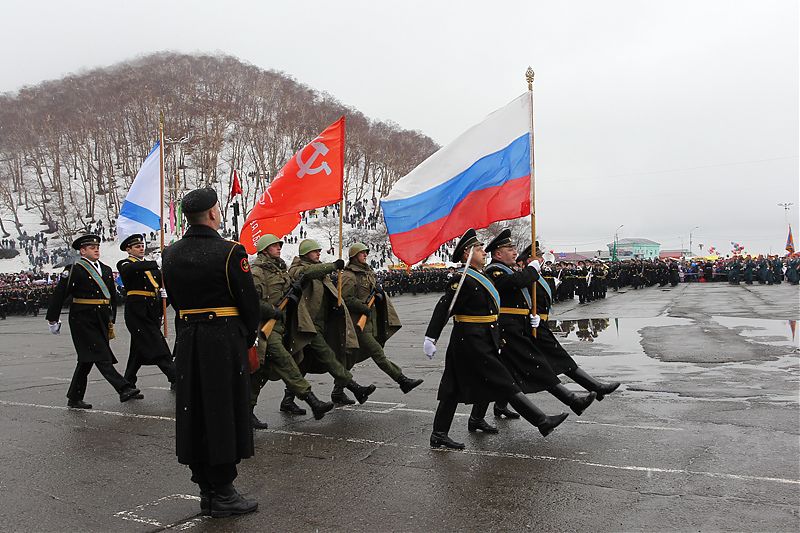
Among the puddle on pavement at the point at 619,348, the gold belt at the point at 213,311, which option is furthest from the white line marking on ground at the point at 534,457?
the puddle on pavement at the point at 619,348

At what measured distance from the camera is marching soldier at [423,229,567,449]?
582 cm

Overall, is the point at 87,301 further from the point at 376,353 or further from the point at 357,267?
the point at 376,353

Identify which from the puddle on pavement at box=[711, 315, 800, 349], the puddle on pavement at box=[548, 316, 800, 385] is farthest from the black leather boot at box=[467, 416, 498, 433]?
the puddle on pavement at box=[711, 315, 800, 349]

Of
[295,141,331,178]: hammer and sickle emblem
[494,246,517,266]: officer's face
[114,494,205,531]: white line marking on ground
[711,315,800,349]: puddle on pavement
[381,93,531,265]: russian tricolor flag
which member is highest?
[295,141,331,178]: hammer and sickle emblem

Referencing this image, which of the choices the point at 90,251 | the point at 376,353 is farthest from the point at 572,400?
the point at 90,251

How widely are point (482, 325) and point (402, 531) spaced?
2341mm

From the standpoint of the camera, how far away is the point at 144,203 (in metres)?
11.9

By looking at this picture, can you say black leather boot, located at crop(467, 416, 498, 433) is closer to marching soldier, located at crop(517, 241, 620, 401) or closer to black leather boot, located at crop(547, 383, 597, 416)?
black leather boot, located at crop(547, 383, 597, 416)

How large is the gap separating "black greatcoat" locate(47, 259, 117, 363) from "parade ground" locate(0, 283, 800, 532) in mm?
658

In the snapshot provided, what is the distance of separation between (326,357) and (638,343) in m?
7.44

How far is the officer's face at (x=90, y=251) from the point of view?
835cm

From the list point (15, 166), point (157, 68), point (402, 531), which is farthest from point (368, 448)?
point (157, 68)

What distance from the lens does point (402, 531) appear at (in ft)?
13.3

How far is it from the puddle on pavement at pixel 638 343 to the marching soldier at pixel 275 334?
415cm
